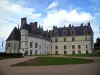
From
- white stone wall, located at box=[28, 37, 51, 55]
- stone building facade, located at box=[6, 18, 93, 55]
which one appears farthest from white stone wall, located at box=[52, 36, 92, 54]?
white stone wall, located at box=[28, 37, 51, 55]

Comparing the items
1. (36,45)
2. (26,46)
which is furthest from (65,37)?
(26,46)

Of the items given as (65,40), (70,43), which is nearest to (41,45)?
(65,40)

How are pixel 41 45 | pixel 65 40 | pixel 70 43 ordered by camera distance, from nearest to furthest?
pixel 41 45 → pixel 70 43 → pixel 65 40

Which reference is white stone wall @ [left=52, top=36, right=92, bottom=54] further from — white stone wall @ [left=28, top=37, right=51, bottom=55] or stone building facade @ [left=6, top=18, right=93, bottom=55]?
white stone wall @ [left=28, top=37, right=51, bottom=55]

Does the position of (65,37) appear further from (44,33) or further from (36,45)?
(36,45)

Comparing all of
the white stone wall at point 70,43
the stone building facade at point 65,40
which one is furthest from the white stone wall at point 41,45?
the white stone wall at point 70,43

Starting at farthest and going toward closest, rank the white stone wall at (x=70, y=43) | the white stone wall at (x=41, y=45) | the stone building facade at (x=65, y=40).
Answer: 1. the white stone wall at (x=70, y=43)
2. the stone building facade at (x=65, y=40)
3. the white stone wall at (x=41, y=45)

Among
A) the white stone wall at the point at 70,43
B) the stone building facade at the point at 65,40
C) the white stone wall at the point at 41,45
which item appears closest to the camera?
the white stone wall at the point at 41,45

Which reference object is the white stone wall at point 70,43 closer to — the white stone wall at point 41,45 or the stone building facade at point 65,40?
the stone building facade at point 65,40

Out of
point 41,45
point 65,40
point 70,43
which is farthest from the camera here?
point 65,40

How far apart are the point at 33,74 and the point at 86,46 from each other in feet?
97.3

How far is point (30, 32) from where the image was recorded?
1169 inches

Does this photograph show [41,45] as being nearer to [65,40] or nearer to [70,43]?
[65,40]

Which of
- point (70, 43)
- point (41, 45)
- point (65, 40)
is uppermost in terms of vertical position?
point (65, 40)
